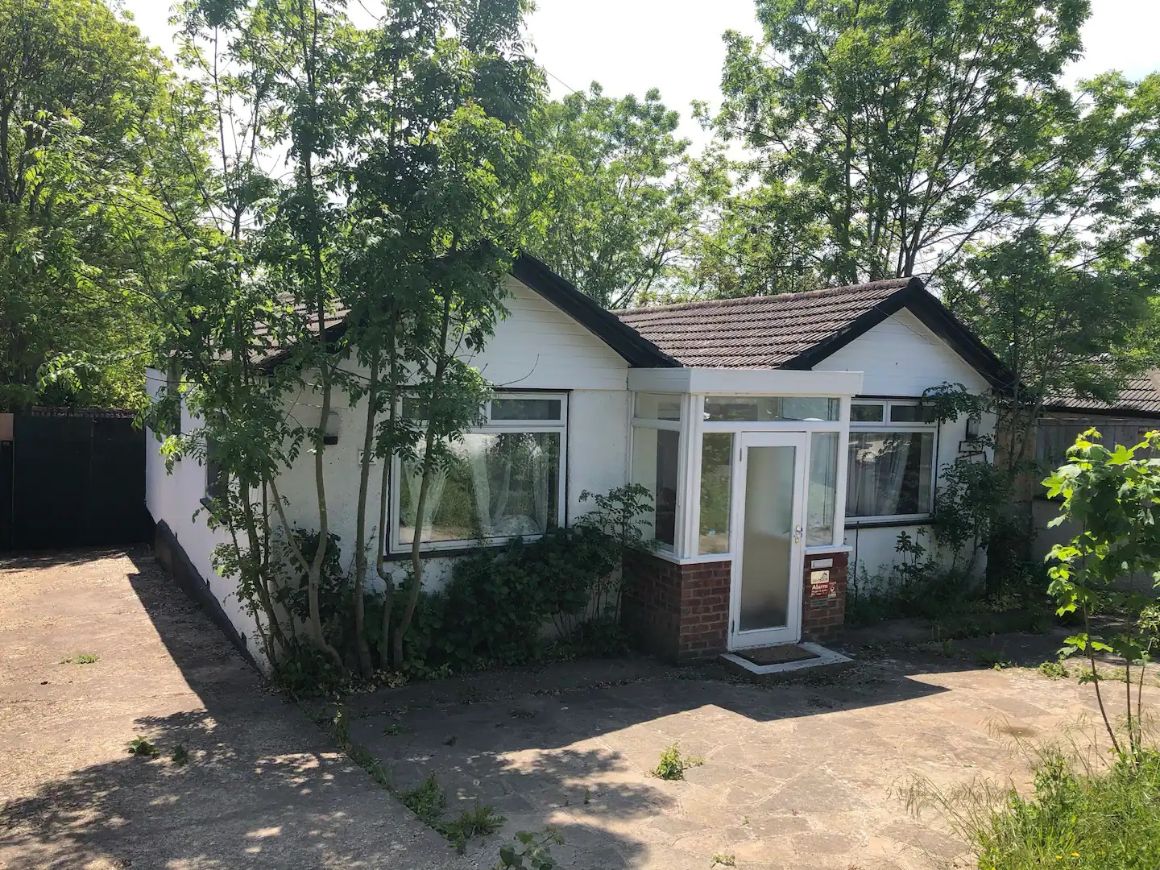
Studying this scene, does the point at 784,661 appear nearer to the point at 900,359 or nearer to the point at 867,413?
the point at 867,413

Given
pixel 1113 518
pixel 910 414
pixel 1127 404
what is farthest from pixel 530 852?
pixel 1127 404

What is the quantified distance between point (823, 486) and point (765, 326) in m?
2.31

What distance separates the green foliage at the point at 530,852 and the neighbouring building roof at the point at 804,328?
5528 millimetres

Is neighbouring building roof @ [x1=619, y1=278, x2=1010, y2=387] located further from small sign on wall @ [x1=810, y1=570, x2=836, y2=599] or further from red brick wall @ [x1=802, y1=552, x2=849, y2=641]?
small sign on wall @ [x1=810, y1=570, x2=836, y2=599]

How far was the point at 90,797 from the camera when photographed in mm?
5074

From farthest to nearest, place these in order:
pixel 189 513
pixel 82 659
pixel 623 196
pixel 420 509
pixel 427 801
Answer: pixel 623 196, pixel 189 513, pixel 82 659, pixel 420 509, pixel 427 801

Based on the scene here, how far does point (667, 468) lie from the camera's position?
846 cm

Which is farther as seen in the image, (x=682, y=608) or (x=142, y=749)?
(x=682, y=608)

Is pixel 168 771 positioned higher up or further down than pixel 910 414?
further down

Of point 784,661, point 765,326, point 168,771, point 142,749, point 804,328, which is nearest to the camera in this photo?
point 168,771

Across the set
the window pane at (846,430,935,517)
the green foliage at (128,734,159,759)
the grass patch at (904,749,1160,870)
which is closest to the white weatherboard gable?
the window pane at (846,430,935,517)

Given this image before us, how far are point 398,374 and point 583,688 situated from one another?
3038 mm

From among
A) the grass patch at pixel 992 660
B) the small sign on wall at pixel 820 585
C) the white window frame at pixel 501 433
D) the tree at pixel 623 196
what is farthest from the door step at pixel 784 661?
the tree at pixel 623 196

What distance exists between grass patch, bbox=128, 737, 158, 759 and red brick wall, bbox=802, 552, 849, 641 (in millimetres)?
5865
